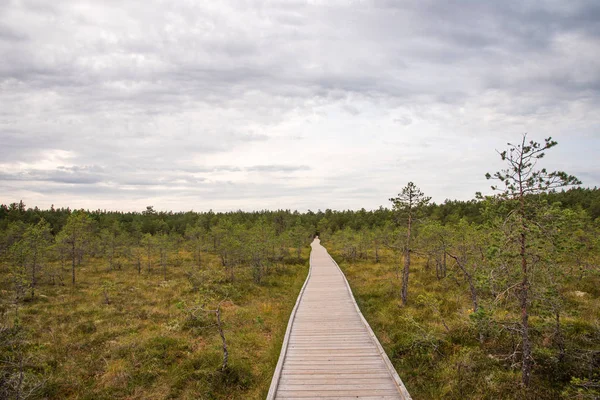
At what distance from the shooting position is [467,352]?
10.6m

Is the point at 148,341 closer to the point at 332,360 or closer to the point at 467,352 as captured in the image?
the point at 332,360

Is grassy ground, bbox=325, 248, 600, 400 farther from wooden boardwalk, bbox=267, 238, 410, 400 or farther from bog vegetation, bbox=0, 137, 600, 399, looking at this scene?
wooden boardwalk, bbox=267, 238, 410, 400

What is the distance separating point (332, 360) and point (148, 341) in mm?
8678

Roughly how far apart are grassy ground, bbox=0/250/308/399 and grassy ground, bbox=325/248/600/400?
4.71m

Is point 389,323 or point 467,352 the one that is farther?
point 389,323

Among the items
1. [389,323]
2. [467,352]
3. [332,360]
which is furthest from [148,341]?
[467,352]

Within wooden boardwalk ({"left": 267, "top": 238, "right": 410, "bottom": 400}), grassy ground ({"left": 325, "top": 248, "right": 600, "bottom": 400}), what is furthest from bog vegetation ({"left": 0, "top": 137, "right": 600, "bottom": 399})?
wooden boardwalk ({"left": 267, "top": 238, "right": 410, "bottom": 400})

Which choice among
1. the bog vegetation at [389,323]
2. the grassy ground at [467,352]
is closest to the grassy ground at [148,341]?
the bog vegetation at [389,323]

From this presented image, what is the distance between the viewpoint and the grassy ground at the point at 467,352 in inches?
333

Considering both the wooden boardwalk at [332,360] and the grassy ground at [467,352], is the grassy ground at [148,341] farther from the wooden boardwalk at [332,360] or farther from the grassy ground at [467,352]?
the grassy ground at [467,352]

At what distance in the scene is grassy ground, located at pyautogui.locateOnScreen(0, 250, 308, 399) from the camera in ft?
33.6

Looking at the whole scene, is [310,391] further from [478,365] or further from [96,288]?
[96,288]

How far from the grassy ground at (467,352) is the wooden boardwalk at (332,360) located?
3.81 ft

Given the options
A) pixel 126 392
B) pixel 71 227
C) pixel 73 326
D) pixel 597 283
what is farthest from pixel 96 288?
pixel 597 283
